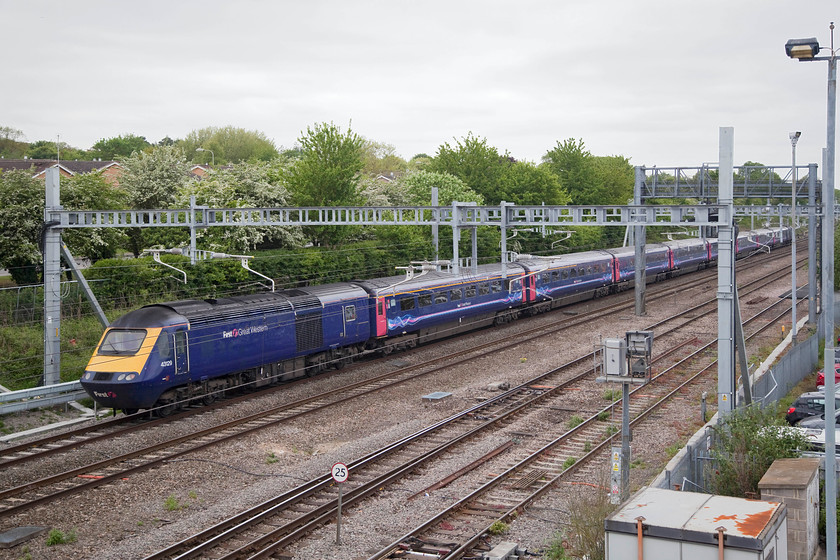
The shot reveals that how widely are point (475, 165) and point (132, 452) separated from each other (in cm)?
4716

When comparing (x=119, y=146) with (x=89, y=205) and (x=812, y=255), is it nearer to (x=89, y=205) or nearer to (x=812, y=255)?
(x=89, y=205)

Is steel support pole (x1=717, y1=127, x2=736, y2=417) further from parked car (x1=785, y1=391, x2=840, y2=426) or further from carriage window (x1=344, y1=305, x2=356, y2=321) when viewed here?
carriage window (x1=344, y1=305, x2=356, y2=321)

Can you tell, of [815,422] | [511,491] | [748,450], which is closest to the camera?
[748,450]

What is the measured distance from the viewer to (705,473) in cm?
1519

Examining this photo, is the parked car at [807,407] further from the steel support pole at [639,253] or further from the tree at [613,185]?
the tree at [613,185]

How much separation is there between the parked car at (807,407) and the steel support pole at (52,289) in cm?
2033

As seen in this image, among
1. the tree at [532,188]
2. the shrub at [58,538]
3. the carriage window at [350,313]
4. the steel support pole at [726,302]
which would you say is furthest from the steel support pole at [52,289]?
the tree at [532,188]

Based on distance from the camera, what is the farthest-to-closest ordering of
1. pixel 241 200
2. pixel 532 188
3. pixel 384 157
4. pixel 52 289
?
pixel 384 157, pixel 532 188, pixel 241 200, pixel 52 289

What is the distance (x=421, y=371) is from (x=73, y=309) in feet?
43.7

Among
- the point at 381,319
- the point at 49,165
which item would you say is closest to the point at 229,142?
the point at 49,165

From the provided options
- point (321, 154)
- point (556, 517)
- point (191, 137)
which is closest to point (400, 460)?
point (556, 517)

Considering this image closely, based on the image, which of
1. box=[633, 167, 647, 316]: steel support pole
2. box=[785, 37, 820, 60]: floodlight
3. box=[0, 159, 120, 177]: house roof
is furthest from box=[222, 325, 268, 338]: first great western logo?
box=[0, 159, 120, 177]: house roof

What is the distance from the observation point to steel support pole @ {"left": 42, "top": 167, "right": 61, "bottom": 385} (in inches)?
912

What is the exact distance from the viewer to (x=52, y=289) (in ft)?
77.6
